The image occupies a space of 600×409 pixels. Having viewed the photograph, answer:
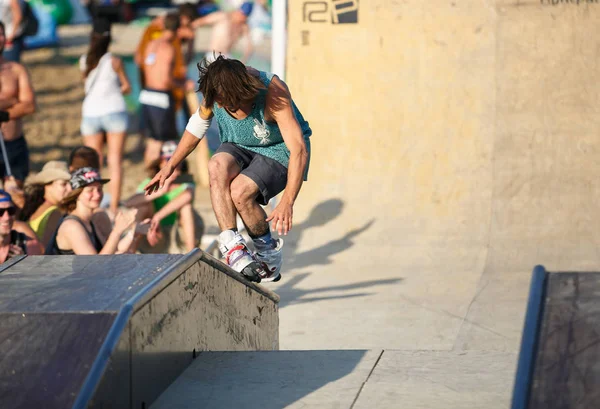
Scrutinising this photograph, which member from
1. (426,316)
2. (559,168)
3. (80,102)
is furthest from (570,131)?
(80,102)

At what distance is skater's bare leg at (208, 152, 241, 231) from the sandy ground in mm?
3589

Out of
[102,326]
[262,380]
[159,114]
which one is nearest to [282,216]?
[262,380]

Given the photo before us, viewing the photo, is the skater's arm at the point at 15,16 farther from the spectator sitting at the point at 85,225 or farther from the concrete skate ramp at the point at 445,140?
the spectator sitting at the point at 85,225

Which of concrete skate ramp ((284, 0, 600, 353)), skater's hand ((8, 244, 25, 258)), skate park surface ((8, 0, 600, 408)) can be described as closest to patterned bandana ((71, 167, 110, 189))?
skater's hand ((8, 244, 25, 258))

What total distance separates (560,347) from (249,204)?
2429mm

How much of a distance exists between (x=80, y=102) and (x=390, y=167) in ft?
26.6

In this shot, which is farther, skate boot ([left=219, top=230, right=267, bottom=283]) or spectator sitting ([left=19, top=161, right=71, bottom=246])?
spectator sitting ([left=19, top=161, right=71, bottom=246])

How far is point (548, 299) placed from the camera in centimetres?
382

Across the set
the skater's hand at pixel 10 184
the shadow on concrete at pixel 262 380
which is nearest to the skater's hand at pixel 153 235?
the skater's hand at pixel 10 184

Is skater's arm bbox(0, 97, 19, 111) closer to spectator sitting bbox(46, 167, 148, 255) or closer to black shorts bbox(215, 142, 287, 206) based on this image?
spectator sitting bbox(46, 167, 148, 255)

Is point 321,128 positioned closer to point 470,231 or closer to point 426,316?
point 470,231

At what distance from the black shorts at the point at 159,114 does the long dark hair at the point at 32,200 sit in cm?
292

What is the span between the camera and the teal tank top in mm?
5422

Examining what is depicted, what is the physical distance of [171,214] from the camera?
28.3ft
